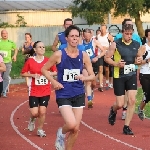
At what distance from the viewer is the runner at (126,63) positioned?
11.6m

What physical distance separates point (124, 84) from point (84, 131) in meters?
1.27

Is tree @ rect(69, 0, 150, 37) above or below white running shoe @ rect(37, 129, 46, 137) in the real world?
above

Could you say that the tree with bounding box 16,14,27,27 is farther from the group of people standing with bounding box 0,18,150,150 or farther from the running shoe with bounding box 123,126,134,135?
the running shoe with bounding box 123,126,134,135

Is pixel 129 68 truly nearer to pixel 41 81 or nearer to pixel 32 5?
pixel 41 81

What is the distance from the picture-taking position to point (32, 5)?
60750 millimetres

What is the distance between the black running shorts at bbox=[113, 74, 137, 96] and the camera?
467 inches

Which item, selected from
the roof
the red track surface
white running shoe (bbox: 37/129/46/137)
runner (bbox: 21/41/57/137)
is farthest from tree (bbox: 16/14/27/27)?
white running shoe (bbox: 37/129/46/137)

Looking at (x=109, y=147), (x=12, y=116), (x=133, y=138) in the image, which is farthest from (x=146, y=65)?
(x=12, y=116)

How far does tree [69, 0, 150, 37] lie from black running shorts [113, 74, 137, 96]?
3476 cm

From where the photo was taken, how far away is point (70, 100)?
925 cm

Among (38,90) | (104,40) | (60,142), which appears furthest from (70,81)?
(104,40)

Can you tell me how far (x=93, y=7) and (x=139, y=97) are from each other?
29.8m

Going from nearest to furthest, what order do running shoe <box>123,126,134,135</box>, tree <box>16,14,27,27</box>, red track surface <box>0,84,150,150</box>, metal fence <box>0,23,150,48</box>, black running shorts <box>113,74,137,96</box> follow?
red track surface <box>0,84,150,150</box> < running shoe <box>123,126,134,135</box> < black running shorts <box>113,74,137,96</box> < metal fence <box>0,23,150,48</box> < tree <box>16,14,27,27</box>

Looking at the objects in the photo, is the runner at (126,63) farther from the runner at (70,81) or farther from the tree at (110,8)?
the tree at (110,8)
